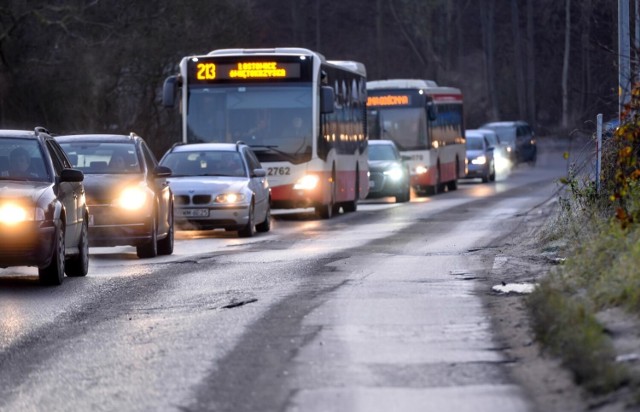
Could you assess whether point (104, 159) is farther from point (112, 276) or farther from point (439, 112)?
point (439, 112)

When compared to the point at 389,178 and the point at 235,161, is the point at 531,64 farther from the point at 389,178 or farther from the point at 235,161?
the point at 235,161

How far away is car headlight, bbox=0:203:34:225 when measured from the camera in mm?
14891

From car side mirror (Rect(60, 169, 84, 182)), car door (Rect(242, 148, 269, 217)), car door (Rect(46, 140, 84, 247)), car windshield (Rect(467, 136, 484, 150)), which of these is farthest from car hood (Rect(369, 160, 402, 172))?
car side mirror (Rect(60, 169, 84, 182))

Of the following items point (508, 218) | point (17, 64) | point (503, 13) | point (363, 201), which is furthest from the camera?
point (503, 13)

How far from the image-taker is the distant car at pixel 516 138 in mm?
66375

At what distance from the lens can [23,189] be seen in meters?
15.3

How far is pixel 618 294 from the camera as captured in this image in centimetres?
1068

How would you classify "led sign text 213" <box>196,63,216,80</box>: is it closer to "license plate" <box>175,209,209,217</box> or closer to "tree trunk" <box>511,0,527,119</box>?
"license plate" <box>175,209,209,217</box>

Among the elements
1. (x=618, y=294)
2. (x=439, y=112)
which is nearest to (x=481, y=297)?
(x=618, y=294)

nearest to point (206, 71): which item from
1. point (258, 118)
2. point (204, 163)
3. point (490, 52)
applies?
point (258, 118)

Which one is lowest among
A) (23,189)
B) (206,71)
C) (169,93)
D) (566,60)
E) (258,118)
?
(23,189)

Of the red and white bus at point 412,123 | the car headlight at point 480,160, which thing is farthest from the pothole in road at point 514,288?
the car headlight at point 480,160

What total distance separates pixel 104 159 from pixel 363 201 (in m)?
22.1

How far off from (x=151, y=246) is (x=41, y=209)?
459cm
